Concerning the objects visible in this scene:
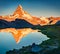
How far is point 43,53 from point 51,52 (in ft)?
8.17

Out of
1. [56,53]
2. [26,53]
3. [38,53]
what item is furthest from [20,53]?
[56,53]

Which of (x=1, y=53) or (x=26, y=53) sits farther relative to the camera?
(x=1, y=53)

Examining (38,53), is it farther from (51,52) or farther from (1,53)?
(1,53)

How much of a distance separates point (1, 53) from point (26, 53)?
10.5 meters

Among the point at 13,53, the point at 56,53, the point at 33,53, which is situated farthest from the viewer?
the point at 13,53

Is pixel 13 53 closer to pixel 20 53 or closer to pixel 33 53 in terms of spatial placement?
pixel 20 53

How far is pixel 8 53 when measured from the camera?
69.0 m

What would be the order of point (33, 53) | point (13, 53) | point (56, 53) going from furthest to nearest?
1. point (13, 53)
2. point (33, 53)
3. point (56, 53)

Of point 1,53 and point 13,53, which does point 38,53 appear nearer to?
point 13,53

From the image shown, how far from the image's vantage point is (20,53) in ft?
215

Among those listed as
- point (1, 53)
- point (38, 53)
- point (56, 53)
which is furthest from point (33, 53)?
point (1, 53)

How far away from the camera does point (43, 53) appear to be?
59.9 metres

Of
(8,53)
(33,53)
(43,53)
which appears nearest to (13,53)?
(8,53)

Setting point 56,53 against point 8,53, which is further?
point 8,53
